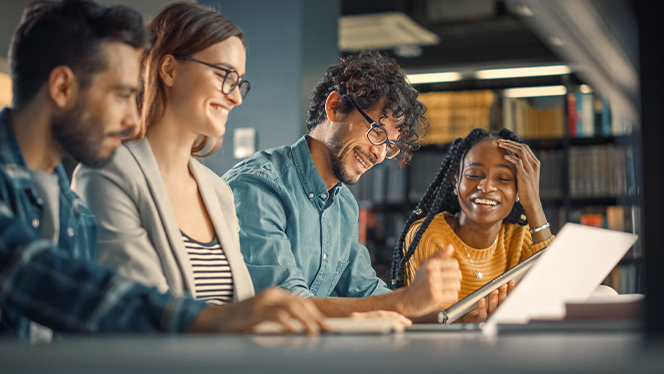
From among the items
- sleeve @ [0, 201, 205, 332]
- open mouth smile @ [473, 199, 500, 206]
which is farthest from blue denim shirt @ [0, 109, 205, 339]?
open mouth smile @ [473, 199, 500, 206]

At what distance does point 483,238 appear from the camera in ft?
6.56

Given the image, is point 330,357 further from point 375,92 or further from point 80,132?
point 375,92

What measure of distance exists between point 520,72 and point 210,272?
428 centimetres

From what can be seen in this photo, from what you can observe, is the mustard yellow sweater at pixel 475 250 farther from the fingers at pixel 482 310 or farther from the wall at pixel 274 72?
the wall at pixel 274 72

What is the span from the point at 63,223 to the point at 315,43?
2.34 m

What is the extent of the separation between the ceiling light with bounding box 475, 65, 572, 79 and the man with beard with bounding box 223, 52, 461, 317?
314 centimetres

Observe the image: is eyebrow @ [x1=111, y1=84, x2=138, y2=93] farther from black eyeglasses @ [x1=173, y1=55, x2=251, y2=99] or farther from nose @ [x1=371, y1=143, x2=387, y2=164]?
nose @ [x1=371, y1=143, x2=387, y2=164]

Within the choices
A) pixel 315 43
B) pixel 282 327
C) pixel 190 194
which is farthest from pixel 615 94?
pixel 315 43

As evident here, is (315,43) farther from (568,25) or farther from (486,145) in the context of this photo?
(568,25)

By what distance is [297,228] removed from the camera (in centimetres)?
158

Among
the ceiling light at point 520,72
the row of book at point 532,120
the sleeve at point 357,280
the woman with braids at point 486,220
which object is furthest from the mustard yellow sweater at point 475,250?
the ceiling light at point 520,72

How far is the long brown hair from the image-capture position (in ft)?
3.92

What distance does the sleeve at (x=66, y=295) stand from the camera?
617 millimetres

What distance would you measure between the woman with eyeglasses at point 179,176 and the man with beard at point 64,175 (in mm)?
111
